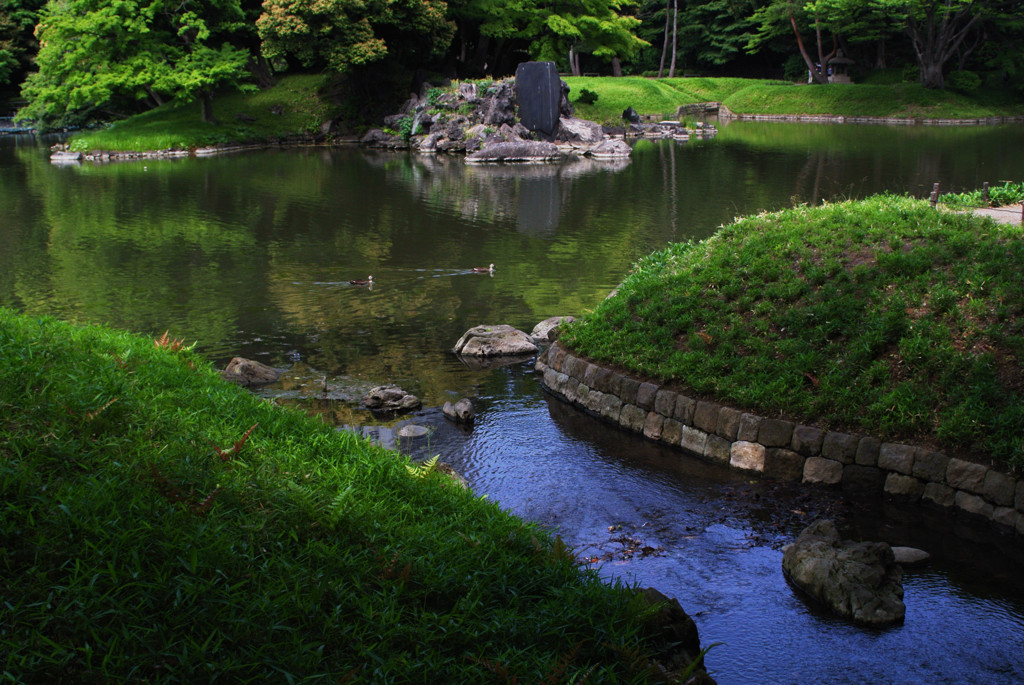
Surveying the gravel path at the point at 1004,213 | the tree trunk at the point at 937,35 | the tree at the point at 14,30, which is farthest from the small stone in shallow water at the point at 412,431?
the tree at the point at 14,30

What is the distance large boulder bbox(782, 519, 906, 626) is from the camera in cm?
602

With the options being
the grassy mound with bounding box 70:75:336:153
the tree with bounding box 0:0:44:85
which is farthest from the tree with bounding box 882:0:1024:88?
the tree with bounding box 0:0:44:85

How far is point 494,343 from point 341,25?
116 ft

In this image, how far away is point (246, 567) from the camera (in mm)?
4316

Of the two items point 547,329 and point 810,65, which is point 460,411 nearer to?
point 547,329

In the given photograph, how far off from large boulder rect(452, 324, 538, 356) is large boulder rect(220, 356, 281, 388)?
110 inches

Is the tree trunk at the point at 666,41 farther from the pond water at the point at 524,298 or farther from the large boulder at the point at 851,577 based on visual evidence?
the large boulder at the point at 851,577

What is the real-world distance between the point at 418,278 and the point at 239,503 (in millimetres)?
12678

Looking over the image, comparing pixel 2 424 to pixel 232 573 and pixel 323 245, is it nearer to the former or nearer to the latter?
pixel 232 573

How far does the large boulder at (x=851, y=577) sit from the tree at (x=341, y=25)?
41.1 m

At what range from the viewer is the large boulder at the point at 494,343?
40.9ft

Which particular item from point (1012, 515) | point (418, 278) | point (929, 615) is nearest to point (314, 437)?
point (929, 615)

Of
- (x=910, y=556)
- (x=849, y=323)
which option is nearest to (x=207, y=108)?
(x=849, y=323)

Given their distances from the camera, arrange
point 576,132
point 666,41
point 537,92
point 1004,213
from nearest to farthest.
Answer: point 1004,213, point 537,92, point 576,132, point 666,41
